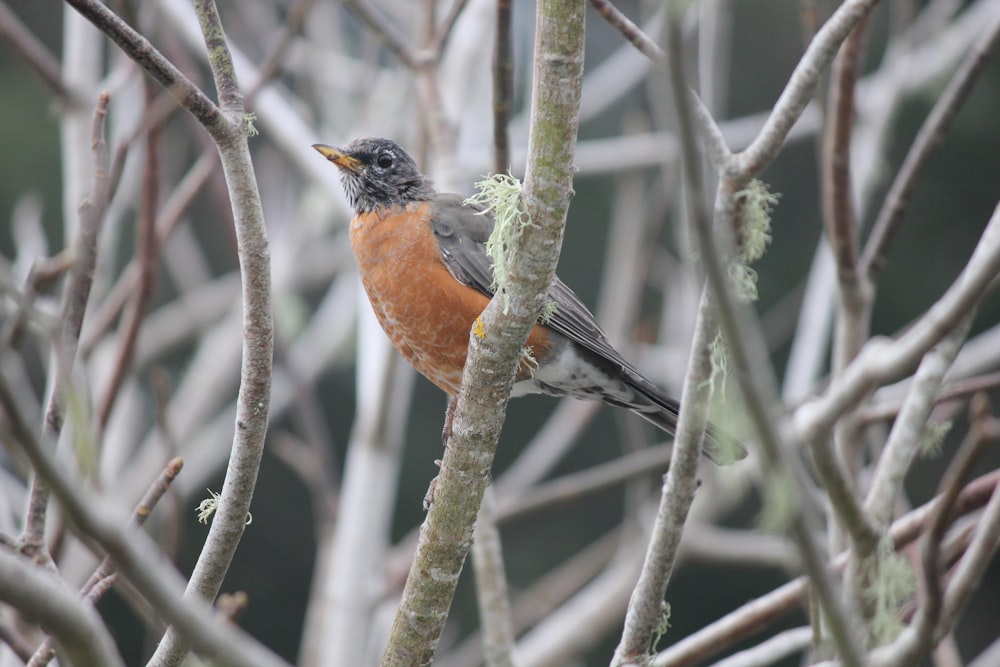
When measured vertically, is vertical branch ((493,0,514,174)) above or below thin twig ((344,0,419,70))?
below

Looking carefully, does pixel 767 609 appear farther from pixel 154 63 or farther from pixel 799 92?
pixel 154 63

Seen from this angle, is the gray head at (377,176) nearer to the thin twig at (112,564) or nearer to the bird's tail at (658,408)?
the bird's tail at (658,408)

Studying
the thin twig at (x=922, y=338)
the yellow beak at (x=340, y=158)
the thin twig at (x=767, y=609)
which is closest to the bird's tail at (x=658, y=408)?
the thin twig at (x=767, y=609)

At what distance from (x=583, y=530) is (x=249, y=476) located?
347 inches

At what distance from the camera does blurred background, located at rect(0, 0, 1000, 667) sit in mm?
4531

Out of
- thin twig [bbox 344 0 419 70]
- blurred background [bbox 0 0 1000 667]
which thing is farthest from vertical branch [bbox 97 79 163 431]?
thin twig [bbox 344 0 419 70]

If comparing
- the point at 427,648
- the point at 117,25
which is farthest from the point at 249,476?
the point at 117,25

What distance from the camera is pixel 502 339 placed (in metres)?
2.03

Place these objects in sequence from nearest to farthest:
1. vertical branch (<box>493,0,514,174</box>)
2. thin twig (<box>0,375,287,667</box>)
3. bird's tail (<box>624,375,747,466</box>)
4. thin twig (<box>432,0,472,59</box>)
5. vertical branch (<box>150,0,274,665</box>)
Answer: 1. thin twig (<box>0,375,287,667</box>)
2. vertical branch (<box>150,0,274,665</box>)
3. bird's tail (<box>624,375,747,466</box>)
4. vertical branch (<box>493,0,514,174</box>)
5. thin twig (<box>432,0,472,59</box>)

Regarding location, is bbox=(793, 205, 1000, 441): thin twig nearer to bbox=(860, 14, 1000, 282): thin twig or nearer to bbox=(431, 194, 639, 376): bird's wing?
bbox=(860, 14, 1000, 282): thin twig

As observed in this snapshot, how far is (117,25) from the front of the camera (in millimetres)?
1779

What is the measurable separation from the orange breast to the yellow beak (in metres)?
0.36

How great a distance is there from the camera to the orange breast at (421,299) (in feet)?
11.7

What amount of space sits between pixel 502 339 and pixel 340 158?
2255 millimetres
